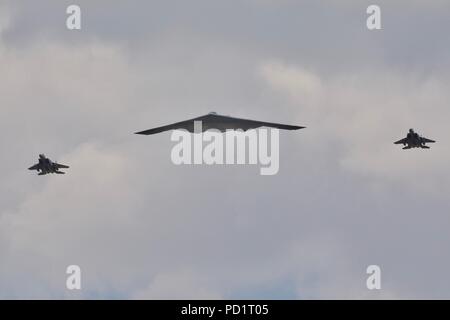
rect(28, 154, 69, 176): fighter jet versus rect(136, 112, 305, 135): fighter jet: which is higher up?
rect(136, 112, 305, 135): fighter jet

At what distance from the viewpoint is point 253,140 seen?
7338 inches

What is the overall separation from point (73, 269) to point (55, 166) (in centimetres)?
1634

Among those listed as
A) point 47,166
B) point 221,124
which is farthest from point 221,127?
point 47,166

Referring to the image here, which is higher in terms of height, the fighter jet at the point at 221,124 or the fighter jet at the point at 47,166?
the fighter jet at the point at 221,124

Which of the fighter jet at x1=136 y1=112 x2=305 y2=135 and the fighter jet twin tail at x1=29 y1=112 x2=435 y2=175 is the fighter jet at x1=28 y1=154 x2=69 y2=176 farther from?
the fighter jet at x1=136 y1=112 x2=305 y2=135

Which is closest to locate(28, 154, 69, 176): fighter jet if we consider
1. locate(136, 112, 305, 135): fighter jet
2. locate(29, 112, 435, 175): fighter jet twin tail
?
locate(29, 112, 435, 175): fighter jet twin tail

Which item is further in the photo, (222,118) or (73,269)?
(222,118)

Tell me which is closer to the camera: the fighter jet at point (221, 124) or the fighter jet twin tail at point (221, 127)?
the fighter jet twin tail at point (221, 127)

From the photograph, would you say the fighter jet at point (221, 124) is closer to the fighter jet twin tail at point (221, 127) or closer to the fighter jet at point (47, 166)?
the fighter jet twin tail at point (221, 127)

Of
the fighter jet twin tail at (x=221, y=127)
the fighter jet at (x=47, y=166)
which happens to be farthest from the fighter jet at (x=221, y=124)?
the fighter jet at (x=47, y=166)
